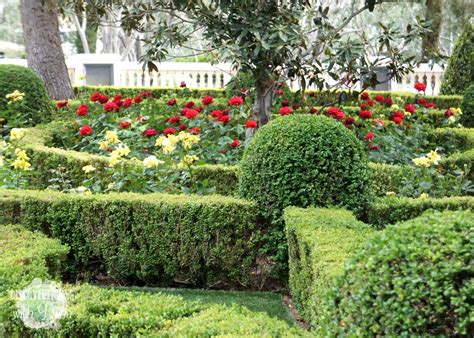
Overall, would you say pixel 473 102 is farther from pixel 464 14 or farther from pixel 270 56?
pixel 270 56

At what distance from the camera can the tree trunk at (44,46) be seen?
43.4ft

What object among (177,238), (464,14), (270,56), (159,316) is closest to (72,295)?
(159,316)

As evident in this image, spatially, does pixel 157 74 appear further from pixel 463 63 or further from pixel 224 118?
pixel 224 118

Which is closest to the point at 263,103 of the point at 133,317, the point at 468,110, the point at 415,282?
the point at 133,317

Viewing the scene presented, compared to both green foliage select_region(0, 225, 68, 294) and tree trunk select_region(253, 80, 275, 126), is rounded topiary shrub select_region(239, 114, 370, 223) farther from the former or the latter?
tree trunk select_region(253, 80, 275, 126)

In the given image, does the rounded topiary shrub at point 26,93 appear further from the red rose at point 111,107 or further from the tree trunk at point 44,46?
the tree trunk at point 44,46

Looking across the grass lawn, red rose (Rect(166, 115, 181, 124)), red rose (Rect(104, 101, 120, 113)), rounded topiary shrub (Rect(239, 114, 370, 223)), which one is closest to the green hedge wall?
the grass lawn

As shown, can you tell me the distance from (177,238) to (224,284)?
513 mm

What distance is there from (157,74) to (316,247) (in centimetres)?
1558

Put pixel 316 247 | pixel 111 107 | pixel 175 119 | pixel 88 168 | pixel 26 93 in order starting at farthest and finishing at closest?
pixel 26 93, pixel 111 107, pixel 175 119, pixel 88 168, pixel 316 247

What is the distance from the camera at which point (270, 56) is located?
23.2 ft

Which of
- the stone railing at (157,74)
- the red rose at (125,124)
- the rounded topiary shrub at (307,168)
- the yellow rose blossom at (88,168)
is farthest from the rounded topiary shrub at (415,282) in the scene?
the stone railing at (157,74)

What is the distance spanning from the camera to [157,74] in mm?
19281

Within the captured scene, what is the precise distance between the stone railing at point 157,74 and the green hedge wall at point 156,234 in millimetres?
13222
